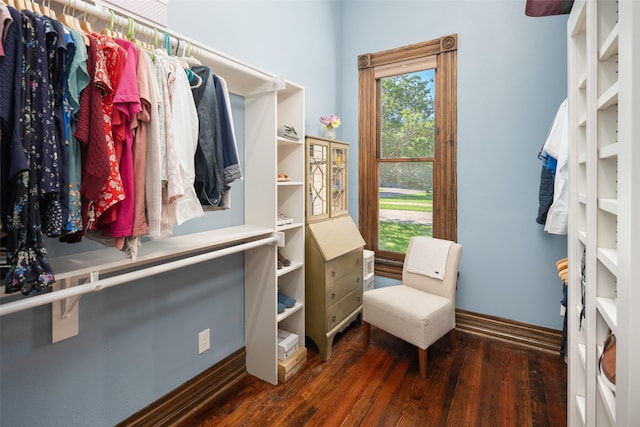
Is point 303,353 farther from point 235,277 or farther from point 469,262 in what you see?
point 469,262

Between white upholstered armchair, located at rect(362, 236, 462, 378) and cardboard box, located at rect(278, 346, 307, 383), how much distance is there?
508 mm

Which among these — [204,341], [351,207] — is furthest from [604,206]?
[351,207]

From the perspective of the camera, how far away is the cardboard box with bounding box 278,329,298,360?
218 centimetres

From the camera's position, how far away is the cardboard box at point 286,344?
7.14ft

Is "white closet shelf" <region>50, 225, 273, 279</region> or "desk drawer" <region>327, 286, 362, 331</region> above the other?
"white closet shelf" <region>50, 225, 273, 279</region>

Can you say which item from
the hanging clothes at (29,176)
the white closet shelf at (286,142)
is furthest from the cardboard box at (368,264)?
the hanging clothes at (29,176)

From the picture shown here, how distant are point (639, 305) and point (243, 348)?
2.01 meters

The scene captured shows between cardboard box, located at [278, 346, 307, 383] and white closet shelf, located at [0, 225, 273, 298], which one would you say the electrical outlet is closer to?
cardboard box, located at [278, 346, 307, 383]

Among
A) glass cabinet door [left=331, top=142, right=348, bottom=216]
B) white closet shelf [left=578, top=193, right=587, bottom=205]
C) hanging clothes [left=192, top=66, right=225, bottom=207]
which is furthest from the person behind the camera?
glass cabinet door [left=331, top=142, right=348, bottom=216]

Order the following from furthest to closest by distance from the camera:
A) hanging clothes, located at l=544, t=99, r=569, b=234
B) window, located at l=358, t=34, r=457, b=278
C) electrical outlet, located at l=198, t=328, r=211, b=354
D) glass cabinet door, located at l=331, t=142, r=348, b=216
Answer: window, located at l=358, t=34, r=457, b=278 → glass cabinet door, located at l=331, t=142, r=348, b=216 → hanging clothes, located at l=544, t=99, r=569, b=234 → electrical outlet, located at l=198, t=328, r=211, b=354

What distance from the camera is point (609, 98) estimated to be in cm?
A: 104

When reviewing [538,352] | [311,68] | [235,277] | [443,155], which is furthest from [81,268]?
[538,352]

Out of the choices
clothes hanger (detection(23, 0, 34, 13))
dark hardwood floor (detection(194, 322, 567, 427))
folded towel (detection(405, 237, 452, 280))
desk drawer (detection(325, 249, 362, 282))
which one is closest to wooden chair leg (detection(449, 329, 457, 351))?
dark hardwood floor (detection(194, 322, 567, 427))

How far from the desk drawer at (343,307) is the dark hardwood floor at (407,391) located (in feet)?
0.73
